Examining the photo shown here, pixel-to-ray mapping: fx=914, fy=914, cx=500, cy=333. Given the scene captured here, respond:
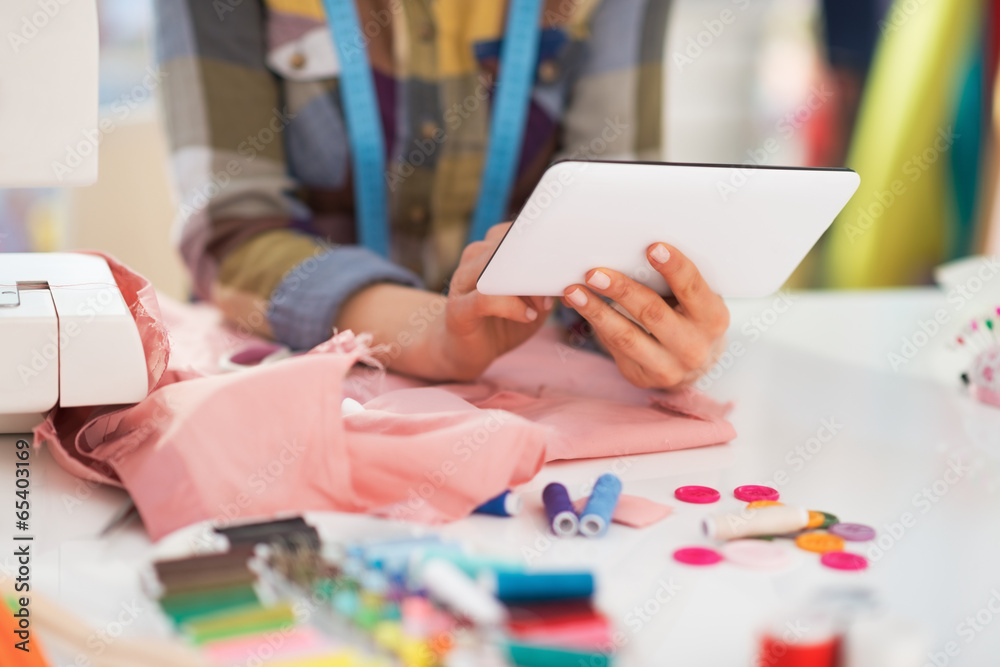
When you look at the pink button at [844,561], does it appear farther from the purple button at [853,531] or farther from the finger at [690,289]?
the finger at [690,289]

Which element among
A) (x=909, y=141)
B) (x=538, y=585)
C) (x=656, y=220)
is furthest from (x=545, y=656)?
(x=909, y=141)

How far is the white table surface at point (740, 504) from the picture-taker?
1.19 feet

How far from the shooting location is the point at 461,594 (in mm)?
332

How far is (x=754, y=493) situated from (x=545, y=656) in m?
0.23

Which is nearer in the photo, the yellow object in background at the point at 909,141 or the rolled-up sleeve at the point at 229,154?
the rolled-up sleeve at the point at 229,154

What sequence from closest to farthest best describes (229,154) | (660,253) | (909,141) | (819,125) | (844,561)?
1. (844,561)
2. (660,253)
3. (229,154)
4. (909,141)
5. (819,125)

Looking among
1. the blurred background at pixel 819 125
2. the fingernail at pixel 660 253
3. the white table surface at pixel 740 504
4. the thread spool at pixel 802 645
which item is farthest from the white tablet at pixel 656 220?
the blurred background at pixel 819 125

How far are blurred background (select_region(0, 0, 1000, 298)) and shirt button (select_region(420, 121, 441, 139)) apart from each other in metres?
0.41

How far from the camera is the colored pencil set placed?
1.03ft

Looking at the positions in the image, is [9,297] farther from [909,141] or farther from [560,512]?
[909,141]

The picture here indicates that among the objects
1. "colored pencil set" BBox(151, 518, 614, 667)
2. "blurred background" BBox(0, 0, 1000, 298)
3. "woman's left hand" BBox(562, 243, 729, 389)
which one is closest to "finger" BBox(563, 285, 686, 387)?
"woman's left hand" BBox(562, 243, 729, 389)

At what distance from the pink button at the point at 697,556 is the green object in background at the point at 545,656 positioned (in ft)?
0.37

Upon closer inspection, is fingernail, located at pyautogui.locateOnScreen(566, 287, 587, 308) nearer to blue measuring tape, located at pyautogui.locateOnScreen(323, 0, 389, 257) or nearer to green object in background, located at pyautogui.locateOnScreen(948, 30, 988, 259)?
blue measuring tape, located at pyautogui.locateOnScreen(323, 0, 389, 257)

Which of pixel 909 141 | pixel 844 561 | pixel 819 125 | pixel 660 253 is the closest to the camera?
pixel 844 561
